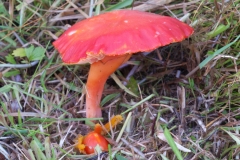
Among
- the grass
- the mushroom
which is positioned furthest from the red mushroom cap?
the grass

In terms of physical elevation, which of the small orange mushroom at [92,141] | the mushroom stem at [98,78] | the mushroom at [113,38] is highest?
the mushroom at [113,38]

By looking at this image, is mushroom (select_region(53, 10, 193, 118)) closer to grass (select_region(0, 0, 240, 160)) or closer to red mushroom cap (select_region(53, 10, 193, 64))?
red mushroom cap (select_region(53, 10, 193, 64))

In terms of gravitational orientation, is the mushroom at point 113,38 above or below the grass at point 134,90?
above

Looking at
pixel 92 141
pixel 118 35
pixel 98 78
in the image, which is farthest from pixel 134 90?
pixel 118 35

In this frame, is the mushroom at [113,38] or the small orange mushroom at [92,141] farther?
the small orange mushroom at [92,141]

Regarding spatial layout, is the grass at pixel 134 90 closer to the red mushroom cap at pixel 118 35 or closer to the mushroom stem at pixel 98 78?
the mushroom stem at pixel 98 78

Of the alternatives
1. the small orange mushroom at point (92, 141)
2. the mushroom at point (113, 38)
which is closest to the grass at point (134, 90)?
the small orange mushroom at point (92, 141)
